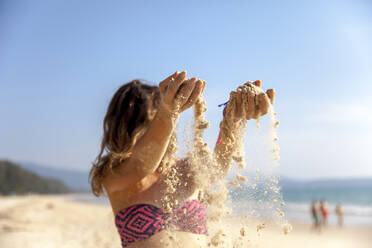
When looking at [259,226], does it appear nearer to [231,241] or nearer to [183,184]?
[231,241]

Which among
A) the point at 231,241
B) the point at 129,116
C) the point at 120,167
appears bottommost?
the point at 231,241

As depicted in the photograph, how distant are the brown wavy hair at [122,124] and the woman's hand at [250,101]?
0.66 m

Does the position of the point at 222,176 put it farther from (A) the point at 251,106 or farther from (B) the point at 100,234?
(B) the point at 100,234

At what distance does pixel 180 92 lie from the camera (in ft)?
5.44

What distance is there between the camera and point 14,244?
6.57m

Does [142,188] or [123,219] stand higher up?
[142,188]

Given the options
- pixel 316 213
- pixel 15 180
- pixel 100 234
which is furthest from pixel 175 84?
pixel 15 180

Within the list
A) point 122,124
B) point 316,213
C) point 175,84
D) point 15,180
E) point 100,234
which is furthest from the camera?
point 15,180

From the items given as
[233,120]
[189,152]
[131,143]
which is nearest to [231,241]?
[189,152]

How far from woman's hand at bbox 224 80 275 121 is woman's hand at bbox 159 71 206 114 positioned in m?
0.21

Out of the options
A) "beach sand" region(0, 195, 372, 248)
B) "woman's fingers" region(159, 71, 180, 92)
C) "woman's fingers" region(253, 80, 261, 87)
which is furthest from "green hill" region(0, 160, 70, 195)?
"woman's fingers" region(253, 80, 261, 87)

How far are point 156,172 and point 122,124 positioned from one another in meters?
0.39

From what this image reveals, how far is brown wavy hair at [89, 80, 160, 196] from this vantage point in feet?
6.43

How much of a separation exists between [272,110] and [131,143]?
0.86 metres
